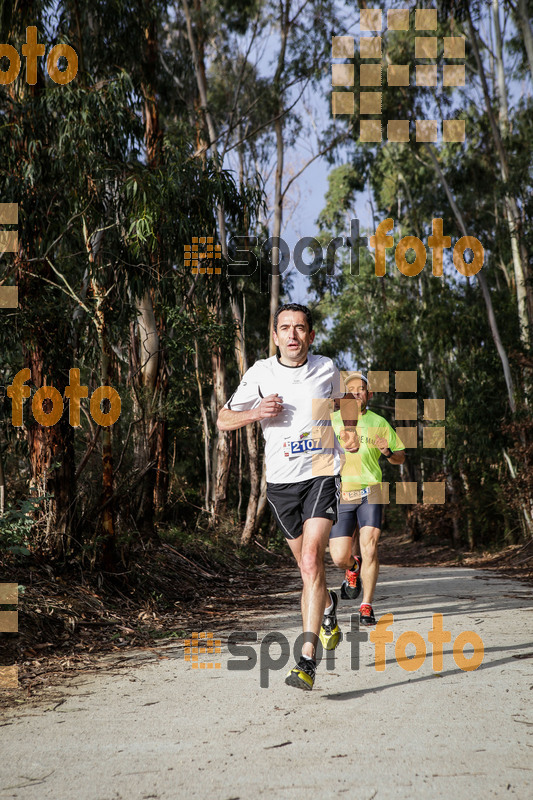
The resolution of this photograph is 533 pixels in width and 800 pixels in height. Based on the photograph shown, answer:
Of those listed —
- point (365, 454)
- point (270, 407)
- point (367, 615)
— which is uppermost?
point (270, 407)

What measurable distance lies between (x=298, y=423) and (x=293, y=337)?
1.67ft

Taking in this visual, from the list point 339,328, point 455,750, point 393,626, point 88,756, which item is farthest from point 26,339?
point 339,328

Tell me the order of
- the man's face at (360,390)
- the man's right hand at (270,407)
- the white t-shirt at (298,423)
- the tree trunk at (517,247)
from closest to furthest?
the man's right hand at (270,407)
the white t-shirt at (298,423)
the man's face at (360,390)
the tree trunk at (517,247)

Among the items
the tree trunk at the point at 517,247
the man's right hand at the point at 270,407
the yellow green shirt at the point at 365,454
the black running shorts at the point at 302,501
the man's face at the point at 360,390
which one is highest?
the tree trunk at the point at 517,247

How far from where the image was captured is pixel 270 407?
431 centimetres

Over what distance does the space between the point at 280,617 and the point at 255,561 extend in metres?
7.70

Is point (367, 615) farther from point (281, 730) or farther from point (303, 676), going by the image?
point (281, 730)

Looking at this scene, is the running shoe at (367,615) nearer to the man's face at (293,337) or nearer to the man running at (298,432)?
the man running at (298,432)

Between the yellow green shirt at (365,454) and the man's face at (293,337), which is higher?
the man's face at (293,337)

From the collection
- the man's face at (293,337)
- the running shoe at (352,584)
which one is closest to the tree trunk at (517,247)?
the running shoe at (352,584)

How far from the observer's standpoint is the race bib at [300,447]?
14.8ft

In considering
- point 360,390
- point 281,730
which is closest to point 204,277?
point 360,390

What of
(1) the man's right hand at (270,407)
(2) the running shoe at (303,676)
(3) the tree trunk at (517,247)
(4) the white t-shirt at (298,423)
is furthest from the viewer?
(3) the tree trunk at (517,247)

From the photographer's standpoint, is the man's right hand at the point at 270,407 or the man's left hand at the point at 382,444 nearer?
the man's right hand at the point at 270,407
